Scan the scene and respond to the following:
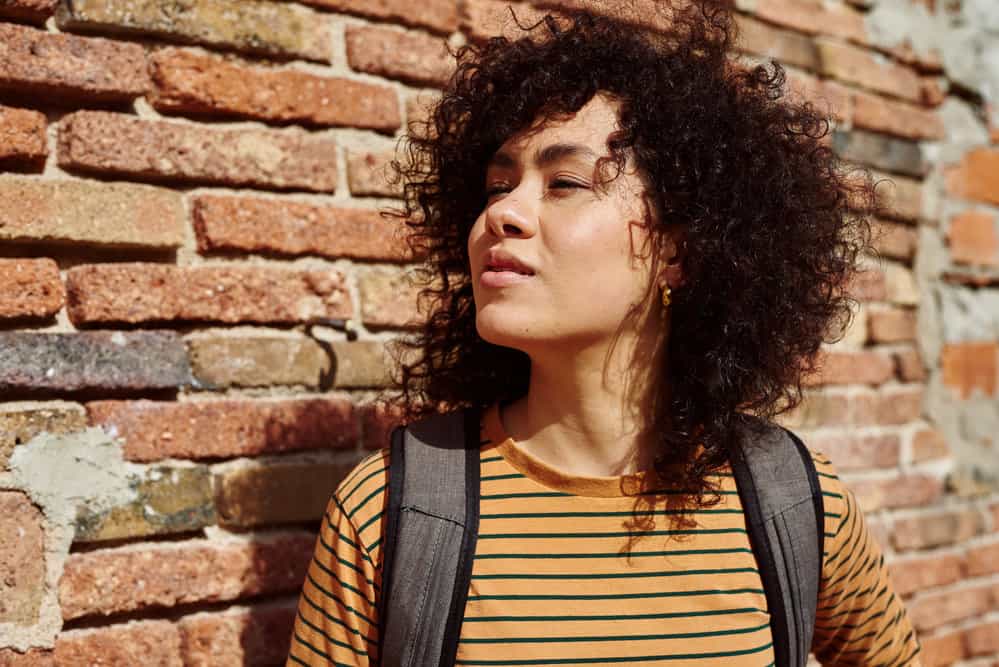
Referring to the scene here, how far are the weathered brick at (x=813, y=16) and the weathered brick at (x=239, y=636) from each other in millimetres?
1782

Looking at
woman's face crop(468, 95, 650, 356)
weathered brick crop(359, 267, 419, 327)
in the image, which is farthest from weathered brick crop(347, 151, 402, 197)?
woman's face crop(468, 95, 650, 356)

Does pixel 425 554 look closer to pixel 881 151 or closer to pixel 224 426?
pixel 224 426

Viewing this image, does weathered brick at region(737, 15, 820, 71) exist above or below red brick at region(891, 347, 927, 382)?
above

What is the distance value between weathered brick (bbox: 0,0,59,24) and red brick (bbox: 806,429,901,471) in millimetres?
1950

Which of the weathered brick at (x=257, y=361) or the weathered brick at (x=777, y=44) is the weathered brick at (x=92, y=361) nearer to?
the weathered brick at (x=257, y=361)

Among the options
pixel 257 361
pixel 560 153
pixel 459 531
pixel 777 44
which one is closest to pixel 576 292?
pixel 560 153

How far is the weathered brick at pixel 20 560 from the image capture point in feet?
5.58

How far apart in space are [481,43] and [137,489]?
1147 millimetres

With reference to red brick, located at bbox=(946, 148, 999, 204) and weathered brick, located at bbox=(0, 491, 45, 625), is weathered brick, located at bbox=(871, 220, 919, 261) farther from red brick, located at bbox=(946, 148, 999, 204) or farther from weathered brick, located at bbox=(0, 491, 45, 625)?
weathered brick, located at bbox=(0, 491, 45, 625)

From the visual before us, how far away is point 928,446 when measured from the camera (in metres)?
3.04

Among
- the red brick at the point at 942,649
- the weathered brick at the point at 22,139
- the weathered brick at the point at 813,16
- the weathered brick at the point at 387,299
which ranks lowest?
the red brick at the point at 942,649

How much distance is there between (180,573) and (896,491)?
192 centimetres

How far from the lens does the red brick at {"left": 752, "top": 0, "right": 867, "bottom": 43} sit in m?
2.76

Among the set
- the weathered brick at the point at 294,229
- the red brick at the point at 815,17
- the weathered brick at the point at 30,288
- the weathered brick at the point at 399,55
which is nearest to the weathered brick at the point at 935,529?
the red brick at the point at 815,17
